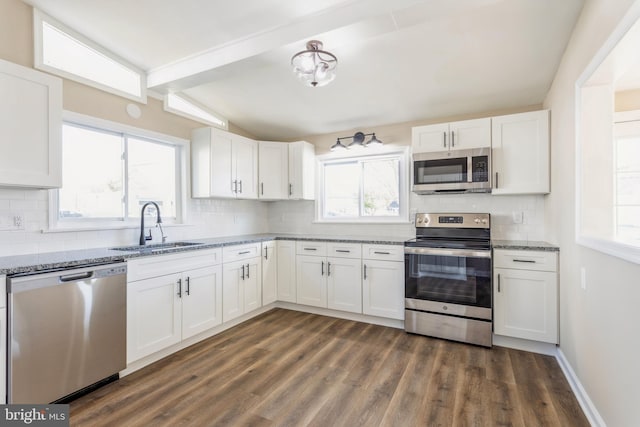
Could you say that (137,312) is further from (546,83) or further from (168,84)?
(546,83)

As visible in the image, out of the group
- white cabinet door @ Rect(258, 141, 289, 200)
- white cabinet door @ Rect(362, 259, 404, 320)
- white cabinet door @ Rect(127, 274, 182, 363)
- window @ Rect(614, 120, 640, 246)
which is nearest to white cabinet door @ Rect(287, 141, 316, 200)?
white cabinet door @ Rect(258, 141, 289, 200)

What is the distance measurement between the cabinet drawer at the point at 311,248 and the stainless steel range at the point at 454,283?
3.18ft

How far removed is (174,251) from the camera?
2670mm

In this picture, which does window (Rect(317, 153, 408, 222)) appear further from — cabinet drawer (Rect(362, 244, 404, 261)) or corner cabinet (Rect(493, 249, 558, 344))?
corner cabinet (Rect(493, 249, 558, 344))

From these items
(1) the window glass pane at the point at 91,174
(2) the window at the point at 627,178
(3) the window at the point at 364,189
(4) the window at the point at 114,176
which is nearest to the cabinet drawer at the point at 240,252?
(4) the window at the point at 114,176

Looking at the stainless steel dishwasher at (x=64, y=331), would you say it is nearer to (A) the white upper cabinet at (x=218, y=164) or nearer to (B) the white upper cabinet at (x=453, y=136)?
(A) the white upper cabinet at (x=218, y=164)

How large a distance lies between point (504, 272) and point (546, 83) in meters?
1.78

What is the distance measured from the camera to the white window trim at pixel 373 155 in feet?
12.6

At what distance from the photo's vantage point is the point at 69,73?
2553 mm

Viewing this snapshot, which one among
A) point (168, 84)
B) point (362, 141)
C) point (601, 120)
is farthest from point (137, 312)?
point (601, 120)

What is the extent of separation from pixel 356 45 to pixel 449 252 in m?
2.01

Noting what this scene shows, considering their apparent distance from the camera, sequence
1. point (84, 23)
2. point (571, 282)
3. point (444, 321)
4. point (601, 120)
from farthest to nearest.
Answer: point (444, 321), point (84, 23), point (571, 282), point (601, 120)

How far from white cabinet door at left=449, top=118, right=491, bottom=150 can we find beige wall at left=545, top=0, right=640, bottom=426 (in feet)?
1.74

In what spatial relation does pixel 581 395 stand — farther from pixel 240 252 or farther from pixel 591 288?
pixel 240 252
